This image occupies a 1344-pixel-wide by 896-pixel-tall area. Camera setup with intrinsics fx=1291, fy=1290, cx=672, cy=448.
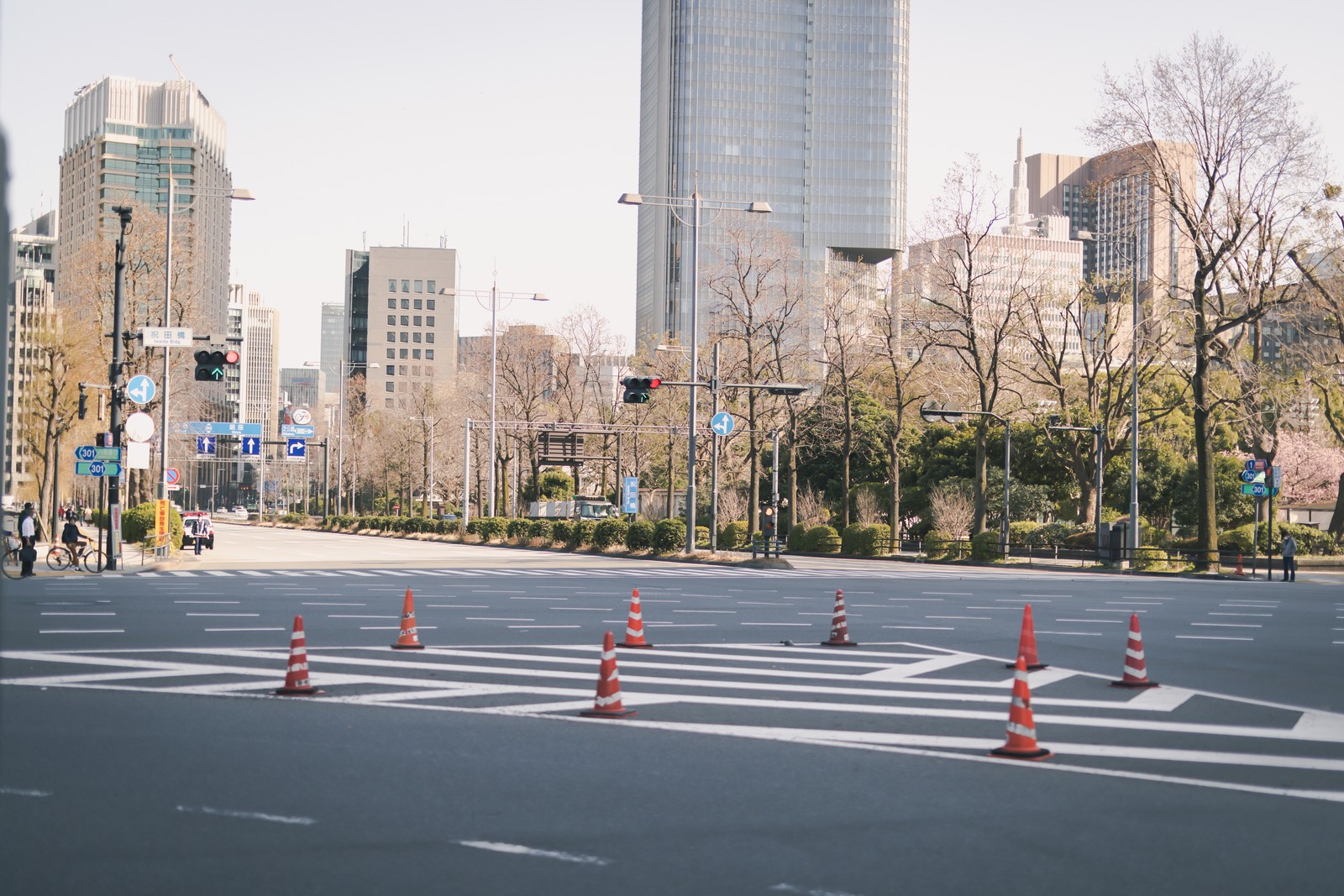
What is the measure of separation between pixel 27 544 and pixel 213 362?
685 centimetres

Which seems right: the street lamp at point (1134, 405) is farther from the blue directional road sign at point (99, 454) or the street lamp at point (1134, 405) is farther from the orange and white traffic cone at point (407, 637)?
the orange and white traffic cone at point (407, 637)

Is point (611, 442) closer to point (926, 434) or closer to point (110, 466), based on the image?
point (926, 434)

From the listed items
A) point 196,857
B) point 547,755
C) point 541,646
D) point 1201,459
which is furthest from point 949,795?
point 1201,459

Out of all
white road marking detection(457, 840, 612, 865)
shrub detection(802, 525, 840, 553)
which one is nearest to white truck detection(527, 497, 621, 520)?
shrub detection(802, 525, 840, 553)

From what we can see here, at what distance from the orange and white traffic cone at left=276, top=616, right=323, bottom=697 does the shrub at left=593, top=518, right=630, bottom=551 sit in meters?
38.0

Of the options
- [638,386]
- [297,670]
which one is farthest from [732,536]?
[297,670]

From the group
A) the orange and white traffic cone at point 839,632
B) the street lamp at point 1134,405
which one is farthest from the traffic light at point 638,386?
the orange and white traffic cone at point 839,632

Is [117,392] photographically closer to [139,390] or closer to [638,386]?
[139,390]

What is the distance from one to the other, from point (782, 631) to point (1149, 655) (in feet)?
16.9

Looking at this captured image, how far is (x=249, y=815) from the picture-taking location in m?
7.39

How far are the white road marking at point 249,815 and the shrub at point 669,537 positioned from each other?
127ft

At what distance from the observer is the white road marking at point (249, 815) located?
7277mm

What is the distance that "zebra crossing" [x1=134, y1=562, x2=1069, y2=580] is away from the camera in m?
33.6

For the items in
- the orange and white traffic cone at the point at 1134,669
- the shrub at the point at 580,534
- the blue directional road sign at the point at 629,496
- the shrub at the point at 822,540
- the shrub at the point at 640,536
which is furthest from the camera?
the blue directional road sign at the point at 629,496
